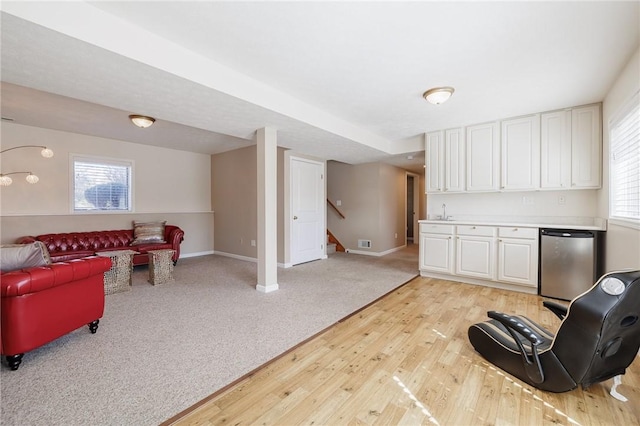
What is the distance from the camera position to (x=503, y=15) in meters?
1.85

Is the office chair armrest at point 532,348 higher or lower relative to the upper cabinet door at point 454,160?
lower

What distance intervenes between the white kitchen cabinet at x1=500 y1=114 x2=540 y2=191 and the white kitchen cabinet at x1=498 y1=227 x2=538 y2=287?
68cm

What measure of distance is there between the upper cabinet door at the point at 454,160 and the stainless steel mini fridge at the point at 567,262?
1300mm

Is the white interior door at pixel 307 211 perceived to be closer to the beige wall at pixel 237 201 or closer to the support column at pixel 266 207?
the beige wall at pixel 237 201

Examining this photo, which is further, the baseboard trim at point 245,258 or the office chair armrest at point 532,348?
the baseboard trim at point 245,258

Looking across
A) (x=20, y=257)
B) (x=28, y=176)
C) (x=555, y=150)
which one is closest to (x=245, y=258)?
(x=28, y=176)

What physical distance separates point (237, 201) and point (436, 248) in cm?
433

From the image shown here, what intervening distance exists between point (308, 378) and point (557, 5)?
2965 millimetres

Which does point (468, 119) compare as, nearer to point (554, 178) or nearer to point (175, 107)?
point (554, 178)

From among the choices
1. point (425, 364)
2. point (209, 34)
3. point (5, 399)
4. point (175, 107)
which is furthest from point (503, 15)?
point (5, 399)

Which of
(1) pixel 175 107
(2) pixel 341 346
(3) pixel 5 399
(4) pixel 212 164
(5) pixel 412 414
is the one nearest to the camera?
(5) pixel 412 414

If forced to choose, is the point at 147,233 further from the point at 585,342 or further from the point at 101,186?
the point at 585,342

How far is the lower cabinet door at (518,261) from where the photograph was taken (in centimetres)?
356

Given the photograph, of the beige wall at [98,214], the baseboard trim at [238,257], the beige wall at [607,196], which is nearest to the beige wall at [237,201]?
the baseboard trim at [238,257]
